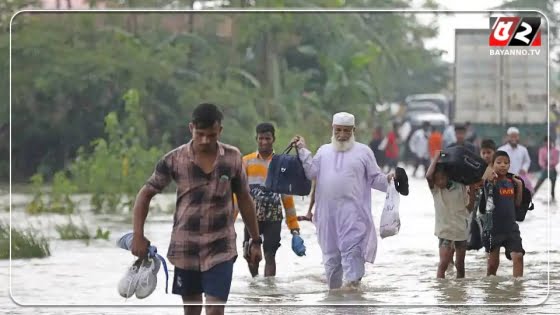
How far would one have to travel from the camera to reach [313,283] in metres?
12.9

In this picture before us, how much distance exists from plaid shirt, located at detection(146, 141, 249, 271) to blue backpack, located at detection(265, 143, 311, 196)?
3.06 meters

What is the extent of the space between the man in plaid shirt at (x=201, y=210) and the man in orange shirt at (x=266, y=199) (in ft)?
12.3

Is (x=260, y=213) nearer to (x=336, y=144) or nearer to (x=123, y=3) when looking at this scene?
(x=336, y=144)

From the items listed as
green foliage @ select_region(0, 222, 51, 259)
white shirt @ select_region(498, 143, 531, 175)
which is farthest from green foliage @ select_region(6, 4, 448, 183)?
green foliage @ select_region(0, 222, 51, 259)

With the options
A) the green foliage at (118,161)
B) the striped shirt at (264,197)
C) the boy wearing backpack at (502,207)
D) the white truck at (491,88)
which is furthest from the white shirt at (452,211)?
the green foliage at (118,161)

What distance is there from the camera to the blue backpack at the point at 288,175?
1099cm

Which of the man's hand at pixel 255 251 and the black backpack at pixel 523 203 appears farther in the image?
the black backpack at pixel 523 203

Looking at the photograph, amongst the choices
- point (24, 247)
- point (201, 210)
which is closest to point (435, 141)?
point (24, 247)

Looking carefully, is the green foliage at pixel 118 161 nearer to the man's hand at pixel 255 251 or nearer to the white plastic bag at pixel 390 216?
the white plastic bag at pixel 390 216

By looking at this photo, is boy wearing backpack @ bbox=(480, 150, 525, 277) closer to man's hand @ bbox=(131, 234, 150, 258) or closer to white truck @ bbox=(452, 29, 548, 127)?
man's hand @ bbox=(131, 234, 150, 258)

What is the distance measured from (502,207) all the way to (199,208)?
4.71 meters

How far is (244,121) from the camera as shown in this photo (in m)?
20.9

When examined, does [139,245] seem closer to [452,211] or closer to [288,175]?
[288,175]

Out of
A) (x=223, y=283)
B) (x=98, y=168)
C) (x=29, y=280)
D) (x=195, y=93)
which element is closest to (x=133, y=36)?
(x=195, y=93)
